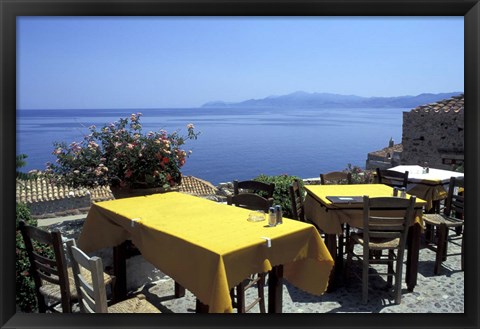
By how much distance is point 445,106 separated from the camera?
38.4 ft

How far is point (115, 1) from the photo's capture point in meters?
1.74

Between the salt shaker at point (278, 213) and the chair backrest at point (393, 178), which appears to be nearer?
the salt shaker at point (278, 213)

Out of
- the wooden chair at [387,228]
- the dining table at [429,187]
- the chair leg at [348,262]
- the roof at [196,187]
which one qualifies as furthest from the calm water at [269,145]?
the wooden chair at [387,228]

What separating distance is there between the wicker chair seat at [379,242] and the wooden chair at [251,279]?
975 millimetres

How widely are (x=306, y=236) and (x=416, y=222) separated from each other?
4.96 ft

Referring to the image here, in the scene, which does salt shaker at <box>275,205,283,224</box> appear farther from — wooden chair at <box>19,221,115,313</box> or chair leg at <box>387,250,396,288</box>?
chair leg at <box>387,250,396,288</box>

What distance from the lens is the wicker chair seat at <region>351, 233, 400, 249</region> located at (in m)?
3.67

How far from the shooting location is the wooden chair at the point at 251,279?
3.09 metres

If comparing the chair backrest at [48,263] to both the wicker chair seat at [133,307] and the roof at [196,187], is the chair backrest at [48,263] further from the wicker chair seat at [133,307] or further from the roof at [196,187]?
the roof at [196,187]

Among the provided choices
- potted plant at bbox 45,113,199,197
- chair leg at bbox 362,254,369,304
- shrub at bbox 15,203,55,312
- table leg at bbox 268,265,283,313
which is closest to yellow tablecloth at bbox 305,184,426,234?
chair leg at bbox 362,254,369,304

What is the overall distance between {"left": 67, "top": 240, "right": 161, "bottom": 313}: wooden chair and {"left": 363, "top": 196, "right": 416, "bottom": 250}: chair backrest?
1.95 meters

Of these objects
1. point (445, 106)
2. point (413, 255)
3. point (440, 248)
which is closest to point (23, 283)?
point (413, 255)
